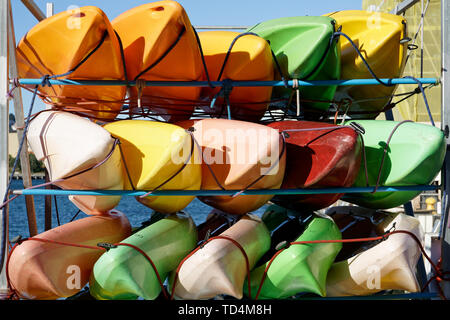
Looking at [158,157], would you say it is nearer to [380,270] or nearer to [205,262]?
[205,262]

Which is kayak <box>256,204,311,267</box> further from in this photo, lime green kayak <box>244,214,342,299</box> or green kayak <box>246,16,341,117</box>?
green kayak <box>246,16,341,117</box>

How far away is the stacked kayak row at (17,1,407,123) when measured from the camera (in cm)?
320

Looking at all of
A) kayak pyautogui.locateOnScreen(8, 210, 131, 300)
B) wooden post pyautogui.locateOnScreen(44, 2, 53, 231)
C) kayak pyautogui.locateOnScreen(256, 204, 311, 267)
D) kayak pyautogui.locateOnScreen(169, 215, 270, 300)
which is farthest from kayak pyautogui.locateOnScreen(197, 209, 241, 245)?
wooden post pyautogui.locateOnScreen(44, 2, 53, 231)

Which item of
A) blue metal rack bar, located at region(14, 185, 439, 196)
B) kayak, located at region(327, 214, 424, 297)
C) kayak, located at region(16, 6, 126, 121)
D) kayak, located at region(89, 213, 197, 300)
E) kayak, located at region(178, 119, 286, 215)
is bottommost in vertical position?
kayak, located at region(327, 214, 424, 297)

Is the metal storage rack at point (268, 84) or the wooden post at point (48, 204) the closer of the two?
the metal storage rack at point (268, 84)

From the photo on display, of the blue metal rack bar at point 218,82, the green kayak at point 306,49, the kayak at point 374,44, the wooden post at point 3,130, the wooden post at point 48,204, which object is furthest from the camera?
the wooden post at point 48,204

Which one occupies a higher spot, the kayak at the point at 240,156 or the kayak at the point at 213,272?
the kayak at the point at 240,156

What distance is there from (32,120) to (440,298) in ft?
9.50

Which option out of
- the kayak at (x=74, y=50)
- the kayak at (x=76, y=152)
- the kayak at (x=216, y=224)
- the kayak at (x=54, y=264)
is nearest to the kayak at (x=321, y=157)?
the kayak at (x=216, y=224)

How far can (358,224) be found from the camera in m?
3.84

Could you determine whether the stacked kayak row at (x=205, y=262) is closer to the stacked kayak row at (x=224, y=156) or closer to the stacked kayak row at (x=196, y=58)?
the stacked kayak row at (x=224, y=156)

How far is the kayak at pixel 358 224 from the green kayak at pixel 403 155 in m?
0.24

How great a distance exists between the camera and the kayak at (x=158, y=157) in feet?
9.78
